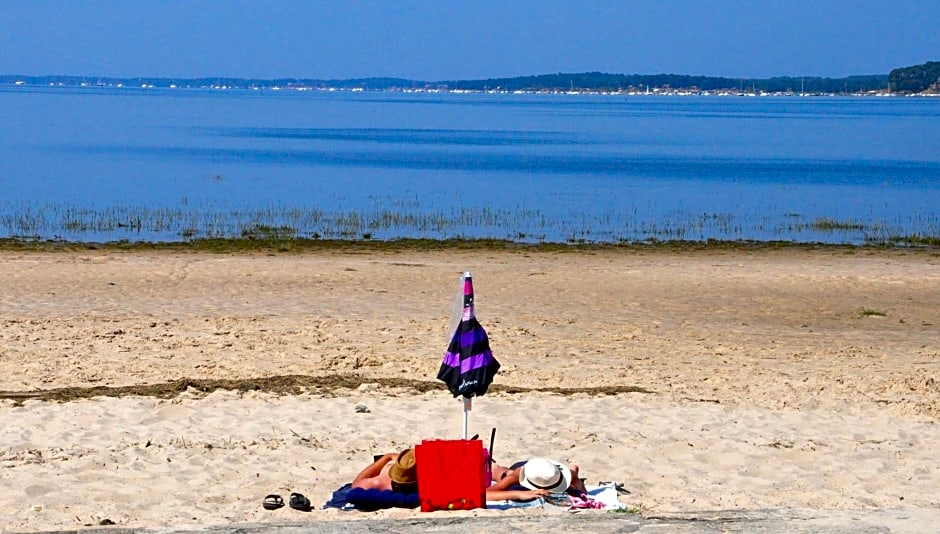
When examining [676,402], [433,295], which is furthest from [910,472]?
[433,295]

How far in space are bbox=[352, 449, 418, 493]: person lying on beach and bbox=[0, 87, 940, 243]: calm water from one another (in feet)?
72.3

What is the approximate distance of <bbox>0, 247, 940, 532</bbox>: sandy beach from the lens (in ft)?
30.3

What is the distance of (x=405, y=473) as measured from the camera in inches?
340

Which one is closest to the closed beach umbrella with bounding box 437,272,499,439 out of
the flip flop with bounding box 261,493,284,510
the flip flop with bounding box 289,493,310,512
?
the flip flop with bounding box 289,493,310,512

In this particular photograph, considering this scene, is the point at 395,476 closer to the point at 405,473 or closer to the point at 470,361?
the point at 405,473

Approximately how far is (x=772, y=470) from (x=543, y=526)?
300 centimetres

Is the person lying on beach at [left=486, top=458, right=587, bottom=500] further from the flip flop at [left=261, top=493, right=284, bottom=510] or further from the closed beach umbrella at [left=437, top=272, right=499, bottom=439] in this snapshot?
the flip flop at [left=261, top=493, right=284, bottom=510]

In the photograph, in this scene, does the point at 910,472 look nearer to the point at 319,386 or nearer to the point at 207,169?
the point at 319,386

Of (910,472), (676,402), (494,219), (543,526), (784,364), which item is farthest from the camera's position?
(494,219)

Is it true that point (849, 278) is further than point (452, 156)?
No

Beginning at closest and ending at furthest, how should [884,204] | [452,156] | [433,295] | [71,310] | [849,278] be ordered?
1. [71,310]
2. [433,295]
3. [849,278]
4. [884,204]
5. [452,156]

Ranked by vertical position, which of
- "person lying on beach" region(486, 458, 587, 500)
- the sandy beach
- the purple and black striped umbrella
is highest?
the purple and black striped umbrella

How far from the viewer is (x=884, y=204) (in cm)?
4209

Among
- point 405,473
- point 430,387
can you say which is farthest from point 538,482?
point 430,387
